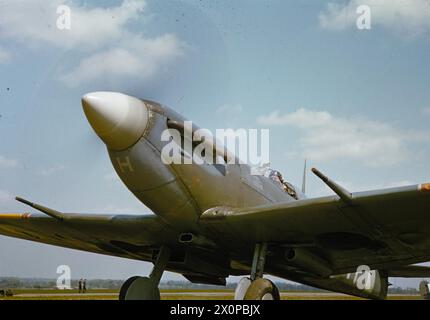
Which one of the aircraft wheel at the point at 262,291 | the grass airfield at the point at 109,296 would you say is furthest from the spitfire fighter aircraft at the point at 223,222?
the grass airfield at the point at 109,296

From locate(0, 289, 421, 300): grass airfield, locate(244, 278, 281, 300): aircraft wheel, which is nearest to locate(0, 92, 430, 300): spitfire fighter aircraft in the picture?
locate(244, 278, 281, 300): aircraft wheel

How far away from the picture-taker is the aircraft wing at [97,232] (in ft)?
31.6

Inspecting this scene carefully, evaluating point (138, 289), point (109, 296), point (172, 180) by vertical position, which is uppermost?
point (172, 180)

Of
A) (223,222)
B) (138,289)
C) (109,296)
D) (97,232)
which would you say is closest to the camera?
(223,222)

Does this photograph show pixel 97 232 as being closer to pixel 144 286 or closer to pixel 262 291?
pixel 144 286

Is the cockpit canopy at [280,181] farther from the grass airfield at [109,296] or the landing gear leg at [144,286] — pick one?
the grass airfield at [109,296]

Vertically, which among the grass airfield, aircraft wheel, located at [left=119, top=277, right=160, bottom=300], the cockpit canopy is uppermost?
the cockpit canopy

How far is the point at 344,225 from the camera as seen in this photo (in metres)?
8.07

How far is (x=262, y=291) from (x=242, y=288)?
1.46 ft

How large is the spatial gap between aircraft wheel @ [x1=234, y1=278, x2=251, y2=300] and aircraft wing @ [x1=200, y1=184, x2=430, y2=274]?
2.77ft

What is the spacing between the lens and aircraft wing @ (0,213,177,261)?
A: 964 cm

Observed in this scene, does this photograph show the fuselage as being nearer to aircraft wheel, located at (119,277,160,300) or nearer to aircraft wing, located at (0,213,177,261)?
aircraft wing, located at (0,213,177,261)

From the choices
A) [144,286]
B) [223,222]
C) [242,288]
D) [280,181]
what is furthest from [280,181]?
[144,286]

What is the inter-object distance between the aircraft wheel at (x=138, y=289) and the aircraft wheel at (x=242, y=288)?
7.04ft
